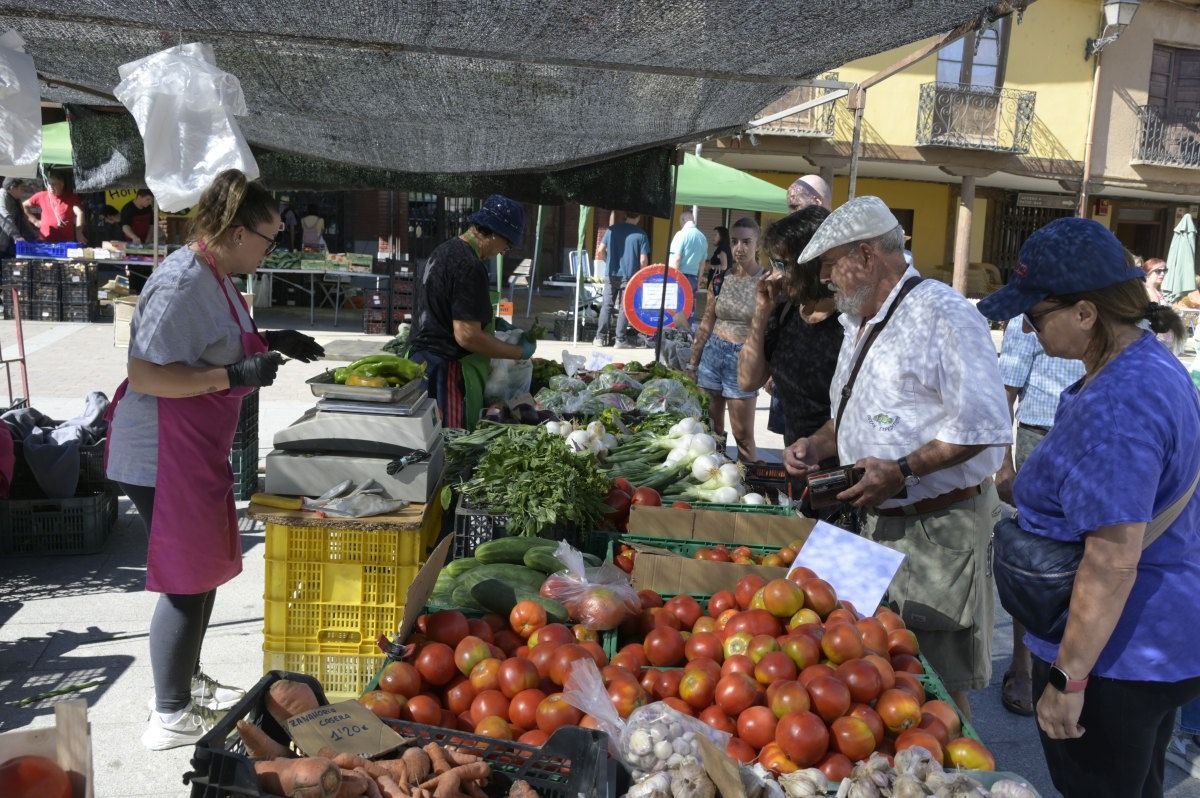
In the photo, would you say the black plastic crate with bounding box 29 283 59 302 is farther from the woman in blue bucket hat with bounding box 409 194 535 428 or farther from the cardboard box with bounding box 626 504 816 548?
the cardboard box with bounding box 626 504 816 548

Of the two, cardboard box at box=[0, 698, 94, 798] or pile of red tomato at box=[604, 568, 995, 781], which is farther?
pile of red tomato at box=[604, 568, 995, 781]

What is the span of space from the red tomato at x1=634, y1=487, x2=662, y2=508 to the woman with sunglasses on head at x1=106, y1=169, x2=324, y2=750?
157 centimetres

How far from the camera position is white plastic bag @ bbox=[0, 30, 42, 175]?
2898mm

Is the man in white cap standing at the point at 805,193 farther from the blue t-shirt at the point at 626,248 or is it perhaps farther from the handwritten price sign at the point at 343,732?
the blue t-shirt at the point at 626,248

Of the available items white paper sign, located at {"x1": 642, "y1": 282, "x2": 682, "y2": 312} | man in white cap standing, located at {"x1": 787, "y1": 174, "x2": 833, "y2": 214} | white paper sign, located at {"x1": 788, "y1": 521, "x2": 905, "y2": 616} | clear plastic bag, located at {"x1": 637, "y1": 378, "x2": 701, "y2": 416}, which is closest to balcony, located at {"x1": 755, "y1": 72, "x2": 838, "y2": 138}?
white paper sign, located at {"x1": 642, "y1": 282, "x2": 682, "y2": 312}

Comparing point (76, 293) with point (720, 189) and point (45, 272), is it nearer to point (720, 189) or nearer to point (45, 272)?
point (45, 272)

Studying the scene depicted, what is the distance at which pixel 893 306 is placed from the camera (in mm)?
3012

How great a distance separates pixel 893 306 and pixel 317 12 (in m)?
2.07

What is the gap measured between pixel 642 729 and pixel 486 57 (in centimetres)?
259

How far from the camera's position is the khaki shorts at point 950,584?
2994mm

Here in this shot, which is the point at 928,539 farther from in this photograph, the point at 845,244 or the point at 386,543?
the point at 386,543

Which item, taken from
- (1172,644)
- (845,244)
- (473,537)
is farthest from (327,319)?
(1172,644)

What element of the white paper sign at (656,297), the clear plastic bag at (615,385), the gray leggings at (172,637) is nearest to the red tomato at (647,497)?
the gray leggings at (172,637)

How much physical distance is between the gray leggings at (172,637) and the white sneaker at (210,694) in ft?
0.66
